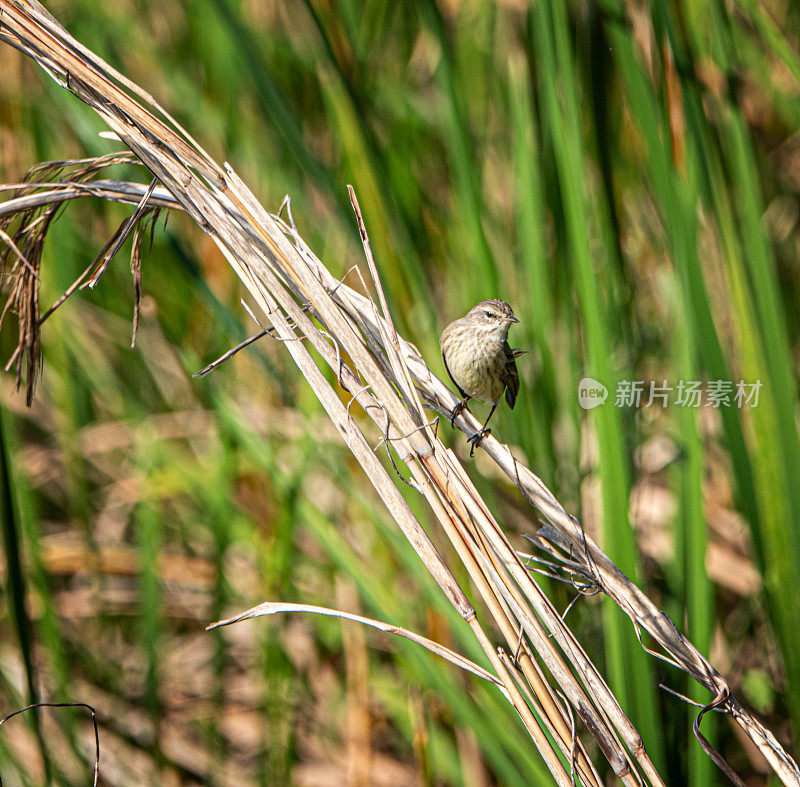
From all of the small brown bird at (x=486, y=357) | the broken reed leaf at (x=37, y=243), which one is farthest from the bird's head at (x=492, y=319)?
the broken reed leaf at (x=37, y=243)

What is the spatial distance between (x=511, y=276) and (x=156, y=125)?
176 cm

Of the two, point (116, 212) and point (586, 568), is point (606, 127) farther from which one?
point (116, 212)

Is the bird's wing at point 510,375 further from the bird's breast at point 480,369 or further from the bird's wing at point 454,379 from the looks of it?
the bird's wing at point 454,379

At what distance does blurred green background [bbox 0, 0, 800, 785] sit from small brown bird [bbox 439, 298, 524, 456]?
117 millimetres

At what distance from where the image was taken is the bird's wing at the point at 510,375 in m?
2.03

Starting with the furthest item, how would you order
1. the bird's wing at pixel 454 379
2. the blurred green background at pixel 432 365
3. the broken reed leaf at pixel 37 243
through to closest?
the bird's wing at pixel 454 379 → the blurred green background at pixel 432 365 → the broken reed leaf at pixel 37 243

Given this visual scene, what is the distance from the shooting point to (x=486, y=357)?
202 cm

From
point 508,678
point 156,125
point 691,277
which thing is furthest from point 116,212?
point 508,678

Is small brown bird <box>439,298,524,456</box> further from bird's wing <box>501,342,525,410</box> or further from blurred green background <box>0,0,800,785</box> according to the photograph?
blurred green background <box>0,0,800,785</box>

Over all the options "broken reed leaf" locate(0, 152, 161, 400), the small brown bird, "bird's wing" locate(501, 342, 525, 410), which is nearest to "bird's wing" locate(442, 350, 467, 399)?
the small brown bird

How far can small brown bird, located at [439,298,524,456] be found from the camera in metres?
2.02

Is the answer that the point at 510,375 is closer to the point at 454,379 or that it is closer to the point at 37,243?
the point at 454,379

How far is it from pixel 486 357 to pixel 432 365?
177 mm

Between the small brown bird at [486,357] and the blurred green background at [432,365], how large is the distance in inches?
4.6
